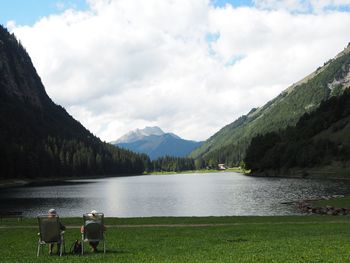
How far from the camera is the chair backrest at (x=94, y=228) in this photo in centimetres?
2445

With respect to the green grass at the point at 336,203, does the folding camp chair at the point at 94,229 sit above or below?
above

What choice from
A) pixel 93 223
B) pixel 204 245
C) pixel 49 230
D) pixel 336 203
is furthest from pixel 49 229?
pixel 336 203

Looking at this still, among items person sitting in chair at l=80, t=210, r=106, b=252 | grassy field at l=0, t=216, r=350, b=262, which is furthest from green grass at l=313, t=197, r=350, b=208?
person sitting in chair at l=80, t=210, r=106, b=252

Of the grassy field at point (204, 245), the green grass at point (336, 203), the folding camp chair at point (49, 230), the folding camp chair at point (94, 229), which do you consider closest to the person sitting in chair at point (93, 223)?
the folding camp chair at point (94, 229)

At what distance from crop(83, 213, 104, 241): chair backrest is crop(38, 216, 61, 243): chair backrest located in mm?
1527

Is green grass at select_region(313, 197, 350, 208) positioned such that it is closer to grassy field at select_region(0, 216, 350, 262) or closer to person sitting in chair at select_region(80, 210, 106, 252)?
grassy field at select_region(0, 216, 350, 262)

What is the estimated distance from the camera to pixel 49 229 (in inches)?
946

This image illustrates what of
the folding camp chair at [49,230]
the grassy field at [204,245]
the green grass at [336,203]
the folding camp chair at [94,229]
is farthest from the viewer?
the green grass at [336,203]

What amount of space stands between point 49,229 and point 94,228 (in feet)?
8.05

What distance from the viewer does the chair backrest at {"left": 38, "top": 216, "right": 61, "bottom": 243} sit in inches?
943

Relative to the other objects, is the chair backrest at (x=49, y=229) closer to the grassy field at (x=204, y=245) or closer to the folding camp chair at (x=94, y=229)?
the grassy field at (x=204, y=245)

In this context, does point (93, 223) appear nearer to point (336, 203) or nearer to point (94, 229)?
point (94, 229)

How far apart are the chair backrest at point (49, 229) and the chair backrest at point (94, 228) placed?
1.53 metres

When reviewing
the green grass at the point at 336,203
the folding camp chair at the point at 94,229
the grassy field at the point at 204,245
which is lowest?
the green grass at the point at 336,203
